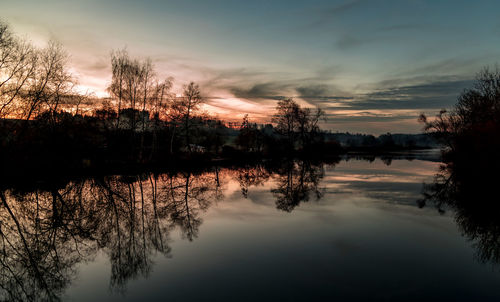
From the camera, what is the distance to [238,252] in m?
7.30

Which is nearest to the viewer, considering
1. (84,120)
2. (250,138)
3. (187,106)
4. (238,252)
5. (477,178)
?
(238,252)

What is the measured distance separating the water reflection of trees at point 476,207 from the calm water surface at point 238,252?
0.33 meters

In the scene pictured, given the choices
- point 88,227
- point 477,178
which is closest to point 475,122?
point 477,178

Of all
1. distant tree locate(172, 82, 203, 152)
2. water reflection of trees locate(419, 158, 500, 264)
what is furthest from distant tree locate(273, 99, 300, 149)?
water reflection of trees locate(419, 158, 500, 264)

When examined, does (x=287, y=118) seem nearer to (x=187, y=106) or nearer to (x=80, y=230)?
(x=187, y=106)

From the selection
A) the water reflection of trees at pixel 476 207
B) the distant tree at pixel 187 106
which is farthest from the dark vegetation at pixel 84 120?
the water reflection of trees at pixel 476 207

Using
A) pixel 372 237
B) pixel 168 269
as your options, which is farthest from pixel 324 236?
pixel 168 269

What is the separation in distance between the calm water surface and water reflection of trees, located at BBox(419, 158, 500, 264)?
33 centimetres

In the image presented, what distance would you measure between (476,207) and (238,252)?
12.1 metres

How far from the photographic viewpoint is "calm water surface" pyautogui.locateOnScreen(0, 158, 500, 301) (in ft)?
17.3

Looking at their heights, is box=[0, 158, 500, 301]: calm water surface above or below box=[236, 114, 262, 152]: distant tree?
below

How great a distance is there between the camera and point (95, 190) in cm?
1653

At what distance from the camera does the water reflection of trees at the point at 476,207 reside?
7.60 meters

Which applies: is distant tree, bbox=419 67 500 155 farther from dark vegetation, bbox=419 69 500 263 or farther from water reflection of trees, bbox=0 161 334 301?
water reflection of trees, bbox=0 161 334 301
